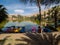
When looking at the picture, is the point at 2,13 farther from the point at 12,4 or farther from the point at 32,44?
the point at 32,44

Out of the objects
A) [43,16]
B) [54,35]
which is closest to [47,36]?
[54,35]

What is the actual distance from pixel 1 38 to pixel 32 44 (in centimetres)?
218

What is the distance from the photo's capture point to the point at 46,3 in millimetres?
16016

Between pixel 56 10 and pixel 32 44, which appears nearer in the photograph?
pixel 32 44

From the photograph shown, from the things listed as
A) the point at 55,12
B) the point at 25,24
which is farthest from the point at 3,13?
the point at 55,12

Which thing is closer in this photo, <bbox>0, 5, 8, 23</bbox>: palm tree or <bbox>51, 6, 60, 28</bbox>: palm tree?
<bbox>0, 5, 8, 23</bbox>: palm tree

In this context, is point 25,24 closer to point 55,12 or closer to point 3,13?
point 3,13

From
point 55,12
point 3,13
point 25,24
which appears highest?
point 3,13

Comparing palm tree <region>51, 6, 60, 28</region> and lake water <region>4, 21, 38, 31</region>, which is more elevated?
palm tree <region>51, 6, 60, 28</region>

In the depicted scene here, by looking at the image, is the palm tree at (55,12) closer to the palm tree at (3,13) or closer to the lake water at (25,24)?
the lake water at (25,24)

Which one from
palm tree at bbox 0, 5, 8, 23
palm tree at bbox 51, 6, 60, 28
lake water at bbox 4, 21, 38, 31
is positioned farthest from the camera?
palm tree at bbox 51, 6, 60, 28

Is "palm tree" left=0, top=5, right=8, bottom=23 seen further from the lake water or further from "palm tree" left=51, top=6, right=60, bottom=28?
"palm tree" left=51, top=6, right=60, bottom=28

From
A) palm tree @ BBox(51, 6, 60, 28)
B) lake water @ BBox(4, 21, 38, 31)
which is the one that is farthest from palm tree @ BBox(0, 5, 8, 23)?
palm tree @ BBox(51, 6, 60, 28)

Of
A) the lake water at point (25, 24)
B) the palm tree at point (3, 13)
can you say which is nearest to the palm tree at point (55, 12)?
the lake water at point (25, 24)
